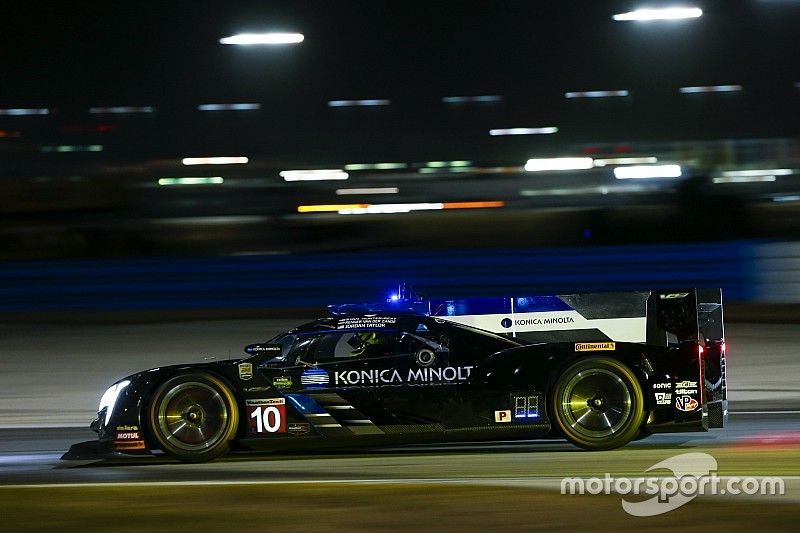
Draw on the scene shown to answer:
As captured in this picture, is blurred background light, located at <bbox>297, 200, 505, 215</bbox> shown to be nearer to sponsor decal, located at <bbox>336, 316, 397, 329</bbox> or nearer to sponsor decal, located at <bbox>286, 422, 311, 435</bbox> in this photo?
sponsor decal, located at <bbox>336, 316, 397, 329</bbox>

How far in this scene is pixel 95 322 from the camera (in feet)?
56.9

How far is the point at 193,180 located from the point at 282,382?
640 inches

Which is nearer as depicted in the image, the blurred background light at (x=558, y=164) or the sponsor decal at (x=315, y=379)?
the sponsor decal at (x=315, y=379)

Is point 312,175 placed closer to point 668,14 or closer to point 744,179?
point 668,14

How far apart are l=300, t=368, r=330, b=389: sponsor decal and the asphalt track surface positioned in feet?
1.87

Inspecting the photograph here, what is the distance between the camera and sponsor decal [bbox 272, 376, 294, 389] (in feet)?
27.1

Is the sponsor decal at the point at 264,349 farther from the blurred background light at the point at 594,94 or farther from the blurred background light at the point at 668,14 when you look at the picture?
the blurred background light at the point at 668,14

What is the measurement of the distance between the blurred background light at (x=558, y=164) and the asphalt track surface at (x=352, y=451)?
28.5ft

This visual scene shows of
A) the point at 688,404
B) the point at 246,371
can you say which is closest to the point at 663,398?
the point at 688,404

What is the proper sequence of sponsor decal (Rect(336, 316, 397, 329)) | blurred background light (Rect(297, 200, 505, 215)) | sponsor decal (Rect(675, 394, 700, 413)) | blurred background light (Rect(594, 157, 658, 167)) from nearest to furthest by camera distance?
sponsor decal (Rect(675, 394, 700, 413))
sponsor decal (Rect(336, 316, 397, 329))
blurred background light (Rect(297, 200, 505, 215))
blurred background light (Rect(594, 157, 658, 167))

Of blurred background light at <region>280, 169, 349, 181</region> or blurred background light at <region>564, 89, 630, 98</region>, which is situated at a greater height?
blurred background light at <region>564, 89, 630, 98</region>

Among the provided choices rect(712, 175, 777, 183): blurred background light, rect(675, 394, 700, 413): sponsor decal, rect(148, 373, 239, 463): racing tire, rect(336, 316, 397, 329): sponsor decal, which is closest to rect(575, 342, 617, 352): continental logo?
rect(675, 394, 700, 413): sponsor decal

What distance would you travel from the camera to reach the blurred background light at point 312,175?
2362 cm

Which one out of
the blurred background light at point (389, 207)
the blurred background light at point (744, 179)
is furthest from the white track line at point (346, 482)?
the blurred background light at point (744, 179)
